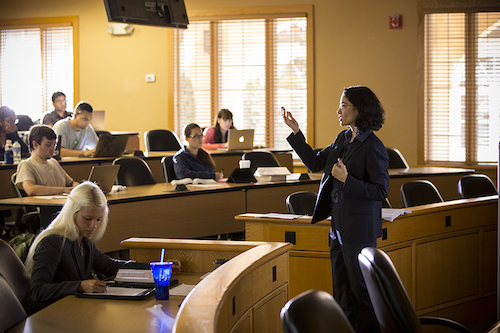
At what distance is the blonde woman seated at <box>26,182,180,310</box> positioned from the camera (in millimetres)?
2146

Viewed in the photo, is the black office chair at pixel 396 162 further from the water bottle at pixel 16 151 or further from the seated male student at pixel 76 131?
the water bottle at pixel 16 151

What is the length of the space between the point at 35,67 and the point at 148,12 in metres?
3.70

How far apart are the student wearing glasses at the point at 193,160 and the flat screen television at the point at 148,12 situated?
1575 millimetres

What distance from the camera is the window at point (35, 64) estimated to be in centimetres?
888

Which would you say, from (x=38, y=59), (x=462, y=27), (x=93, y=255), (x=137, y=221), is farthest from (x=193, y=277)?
(x=38, y=59)

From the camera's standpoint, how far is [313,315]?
1342 millimetres

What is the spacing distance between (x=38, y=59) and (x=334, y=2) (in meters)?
4.84

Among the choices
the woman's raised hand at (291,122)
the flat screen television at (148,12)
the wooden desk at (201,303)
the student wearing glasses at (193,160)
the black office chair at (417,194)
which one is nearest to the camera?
the wooden desk at (201,303)

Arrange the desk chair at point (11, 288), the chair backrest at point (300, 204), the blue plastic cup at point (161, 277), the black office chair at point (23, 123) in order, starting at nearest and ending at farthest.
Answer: the desk chair at point (11, 288) < the blue plastic cup at point (161, 277) < the chair backrest at point (300, 204) < the black office chair at point (23, 123)

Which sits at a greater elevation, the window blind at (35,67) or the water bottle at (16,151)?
the window blind at (35,67)

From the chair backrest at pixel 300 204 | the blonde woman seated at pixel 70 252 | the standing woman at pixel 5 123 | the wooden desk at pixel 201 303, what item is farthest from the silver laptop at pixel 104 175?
the standing woman at pixel 5 123

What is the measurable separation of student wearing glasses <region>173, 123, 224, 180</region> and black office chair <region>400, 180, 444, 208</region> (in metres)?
1.85

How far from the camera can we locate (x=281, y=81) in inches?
328

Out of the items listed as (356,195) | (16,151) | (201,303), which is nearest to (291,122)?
(356,195)
